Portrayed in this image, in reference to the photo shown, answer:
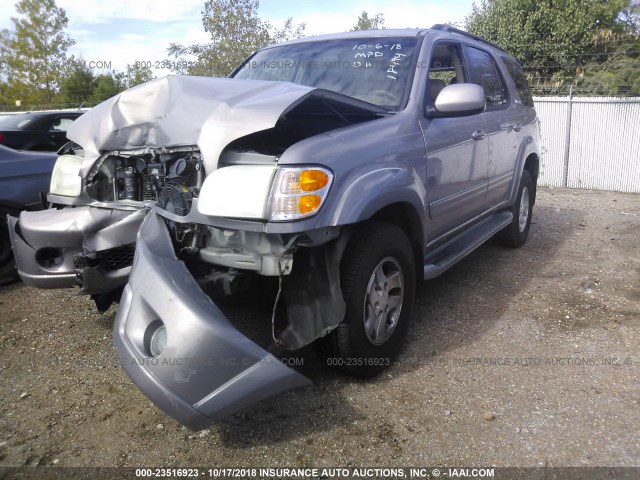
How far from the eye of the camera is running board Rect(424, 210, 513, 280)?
365cm

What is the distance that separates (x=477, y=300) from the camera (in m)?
4.40

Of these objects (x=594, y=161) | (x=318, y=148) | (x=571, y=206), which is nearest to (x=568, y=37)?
(x=594, y=161)

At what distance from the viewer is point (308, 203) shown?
244cm

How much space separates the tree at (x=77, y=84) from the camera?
81.9 ft

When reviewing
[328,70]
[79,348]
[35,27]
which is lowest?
[79,348]

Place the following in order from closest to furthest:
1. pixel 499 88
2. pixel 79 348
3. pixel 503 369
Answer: pixel 503 369 < pixel 79 348 < pixel 499 88

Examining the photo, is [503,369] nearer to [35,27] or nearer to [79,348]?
[79,348]

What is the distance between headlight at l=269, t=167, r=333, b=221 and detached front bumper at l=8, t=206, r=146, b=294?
0.94 metres

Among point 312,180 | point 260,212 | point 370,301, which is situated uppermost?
point 312,180

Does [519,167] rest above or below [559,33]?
below

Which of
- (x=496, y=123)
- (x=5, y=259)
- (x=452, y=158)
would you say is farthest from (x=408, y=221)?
(x=5, y=259)

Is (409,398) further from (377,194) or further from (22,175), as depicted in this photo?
(22,175)

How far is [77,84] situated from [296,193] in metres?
26.6

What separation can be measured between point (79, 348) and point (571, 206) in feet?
25.4
